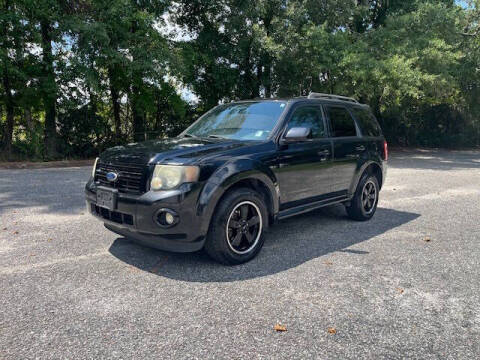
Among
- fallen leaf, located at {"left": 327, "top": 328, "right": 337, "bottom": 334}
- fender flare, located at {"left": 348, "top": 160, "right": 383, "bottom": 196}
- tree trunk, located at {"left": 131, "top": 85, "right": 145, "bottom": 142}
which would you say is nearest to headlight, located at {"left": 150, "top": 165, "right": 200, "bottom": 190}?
fallen leaf, located at {"left": 327, "top": 328, "right": 337, "bottom": 334}

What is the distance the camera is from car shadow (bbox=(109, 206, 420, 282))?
363 cm

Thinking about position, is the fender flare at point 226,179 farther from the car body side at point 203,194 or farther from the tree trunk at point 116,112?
the tree trunk at point 116,112

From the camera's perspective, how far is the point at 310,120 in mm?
4863

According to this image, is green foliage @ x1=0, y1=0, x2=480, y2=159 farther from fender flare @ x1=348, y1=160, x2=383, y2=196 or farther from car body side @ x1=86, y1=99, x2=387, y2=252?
car body side @ x1=86, y1=99, x2=387, y2=252

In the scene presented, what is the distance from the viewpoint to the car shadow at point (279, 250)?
363cm

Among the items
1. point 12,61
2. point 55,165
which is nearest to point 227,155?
point 55,165

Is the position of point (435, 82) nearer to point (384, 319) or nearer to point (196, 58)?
point (196, 58)

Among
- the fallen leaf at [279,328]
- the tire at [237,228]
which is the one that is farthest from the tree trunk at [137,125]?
the fallen leaf at [279,328]

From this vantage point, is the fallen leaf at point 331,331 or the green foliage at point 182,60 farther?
the green foliage at point 182,60

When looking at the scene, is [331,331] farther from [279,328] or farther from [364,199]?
[364,199]

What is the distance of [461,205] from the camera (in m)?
7.12

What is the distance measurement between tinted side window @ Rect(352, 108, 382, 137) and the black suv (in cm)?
36

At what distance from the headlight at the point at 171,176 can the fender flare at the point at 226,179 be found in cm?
17

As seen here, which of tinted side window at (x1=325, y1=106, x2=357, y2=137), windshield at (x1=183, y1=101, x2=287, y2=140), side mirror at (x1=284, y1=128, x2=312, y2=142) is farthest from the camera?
tinted side window at (x1=325, y1=106, x2=357, y2=137)
